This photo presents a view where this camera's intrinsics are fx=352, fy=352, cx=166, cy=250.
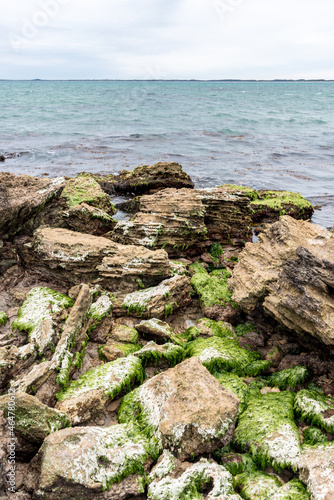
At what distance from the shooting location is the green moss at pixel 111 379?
20.6 ft

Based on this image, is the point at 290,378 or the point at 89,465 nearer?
the point at 89,465

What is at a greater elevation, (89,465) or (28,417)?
(28,417)

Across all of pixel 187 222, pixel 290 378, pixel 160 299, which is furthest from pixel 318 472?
pixel 187 222

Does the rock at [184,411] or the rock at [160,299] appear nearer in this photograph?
the rock at [184,411]

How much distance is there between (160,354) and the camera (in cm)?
723

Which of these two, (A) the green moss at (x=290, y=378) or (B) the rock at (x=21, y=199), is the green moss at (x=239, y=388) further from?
(B) the rock at (x=21, y=199)

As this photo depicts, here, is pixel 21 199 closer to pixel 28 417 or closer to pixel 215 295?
pixel 215 295

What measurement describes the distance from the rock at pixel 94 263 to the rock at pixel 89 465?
14.4 feet

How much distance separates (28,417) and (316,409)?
4.69 m

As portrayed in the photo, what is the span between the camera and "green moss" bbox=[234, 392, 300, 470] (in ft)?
17.3

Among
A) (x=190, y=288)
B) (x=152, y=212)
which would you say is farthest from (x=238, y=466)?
(x=152, y=212)

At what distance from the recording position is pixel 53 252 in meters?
9.34

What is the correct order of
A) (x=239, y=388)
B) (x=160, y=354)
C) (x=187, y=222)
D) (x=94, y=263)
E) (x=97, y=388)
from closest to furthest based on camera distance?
(x=97, y=388)
(x=239, y=388)
(x=160, y=354)
(x=94, y=263)
(x=187, y=222)

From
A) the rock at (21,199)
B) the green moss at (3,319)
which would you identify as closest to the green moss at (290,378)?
the green moss at (3,319)
